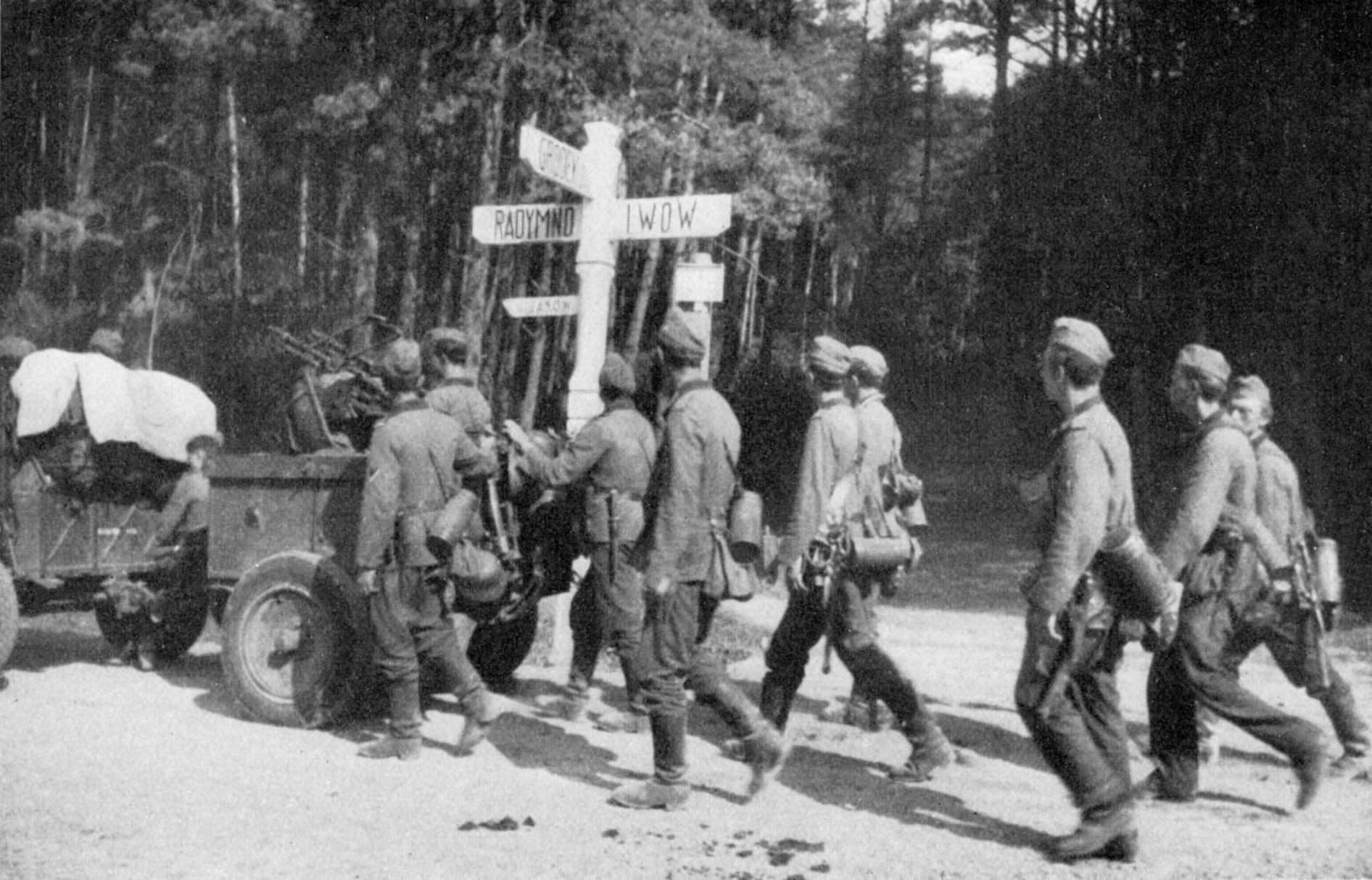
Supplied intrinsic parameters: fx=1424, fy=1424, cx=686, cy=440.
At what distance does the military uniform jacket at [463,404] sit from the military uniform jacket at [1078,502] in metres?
3.17

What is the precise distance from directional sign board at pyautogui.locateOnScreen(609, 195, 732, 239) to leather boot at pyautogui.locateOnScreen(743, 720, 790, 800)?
327 centimetres

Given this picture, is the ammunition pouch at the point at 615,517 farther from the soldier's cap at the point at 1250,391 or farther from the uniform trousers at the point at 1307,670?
the soldier's cap at the point at 1250,391

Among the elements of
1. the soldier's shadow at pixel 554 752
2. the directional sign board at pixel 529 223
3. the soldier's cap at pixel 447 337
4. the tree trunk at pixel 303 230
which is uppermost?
the tree trunk at pixel 303 230

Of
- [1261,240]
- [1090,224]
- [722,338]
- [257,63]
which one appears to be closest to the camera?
[1261,240]

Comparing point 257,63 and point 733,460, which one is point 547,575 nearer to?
point 733,460

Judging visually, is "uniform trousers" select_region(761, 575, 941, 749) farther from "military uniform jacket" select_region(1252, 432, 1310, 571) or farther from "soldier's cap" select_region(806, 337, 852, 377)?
"military uniform jacket" select_region(1252, 432, 1310, 571)

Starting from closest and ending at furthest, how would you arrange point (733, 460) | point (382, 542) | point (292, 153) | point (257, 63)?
point (733, 460), point (382, 542), point (257, 63), point (292, 153)

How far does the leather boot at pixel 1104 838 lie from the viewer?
496cm

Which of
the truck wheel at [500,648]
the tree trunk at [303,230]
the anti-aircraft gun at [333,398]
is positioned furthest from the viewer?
the tree trunk at [303,230]

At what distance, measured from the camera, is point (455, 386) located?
24.2 feet

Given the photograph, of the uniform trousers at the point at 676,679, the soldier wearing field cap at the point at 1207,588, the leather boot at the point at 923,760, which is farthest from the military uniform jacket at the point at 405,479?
the soldier wearing field cap at the point at 1207,588

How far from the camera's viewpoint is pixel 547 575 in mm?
7586

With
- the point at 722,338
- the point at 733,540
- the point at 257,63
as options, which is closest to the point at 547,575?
the point at 733,540

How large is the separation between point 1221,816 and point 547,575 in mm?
3521
